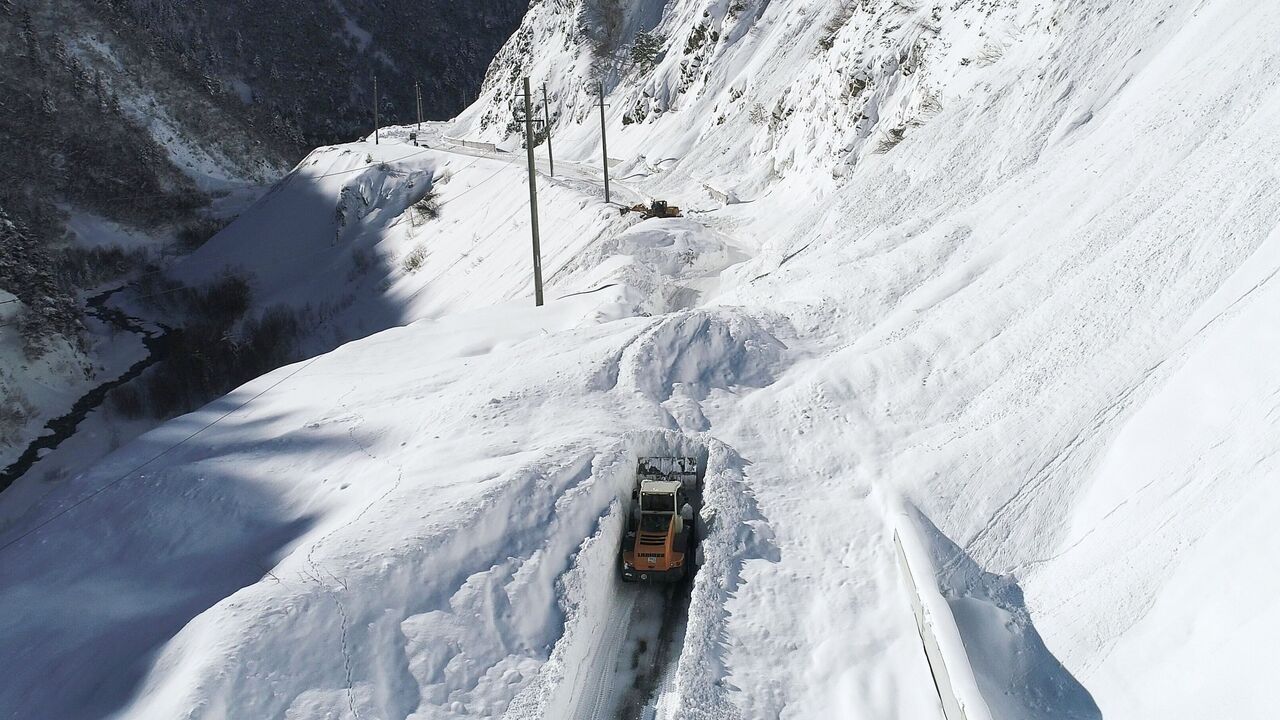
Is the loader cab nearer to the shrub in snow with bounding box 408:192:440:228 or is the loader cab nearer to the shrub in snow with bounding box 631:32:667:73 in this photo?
the shrub in snow with bounding box 408:192:440:228

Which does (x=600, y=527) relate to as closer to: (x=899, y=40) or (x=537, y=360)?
(x=537, y=360)

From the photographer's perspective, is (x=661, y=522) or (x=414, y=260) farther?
(x=414, y=260)

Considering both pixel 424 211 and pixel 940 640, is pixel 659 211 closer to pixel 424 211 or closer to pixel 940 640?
pixel 424 211

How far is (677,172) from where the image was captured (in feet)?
161

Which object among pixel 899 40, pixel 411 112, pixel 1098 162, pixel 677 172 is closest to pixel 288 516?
pixel 1098 162

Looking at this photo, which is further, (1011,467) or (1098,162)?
(1098,162)

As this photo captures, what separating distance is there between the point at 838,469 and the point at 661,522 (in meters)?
3.53

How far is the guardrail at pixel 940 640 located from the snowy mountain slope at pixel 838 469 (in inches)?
15.4

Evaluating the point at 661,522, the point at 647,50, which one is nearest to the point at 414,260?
the point at 647,50

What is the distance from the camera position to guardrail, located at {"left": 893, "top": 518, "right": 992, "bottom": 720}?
9.64 meters

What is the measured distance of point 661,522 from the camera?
14930mm

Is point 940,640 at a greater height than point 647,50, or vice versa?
point 647,50

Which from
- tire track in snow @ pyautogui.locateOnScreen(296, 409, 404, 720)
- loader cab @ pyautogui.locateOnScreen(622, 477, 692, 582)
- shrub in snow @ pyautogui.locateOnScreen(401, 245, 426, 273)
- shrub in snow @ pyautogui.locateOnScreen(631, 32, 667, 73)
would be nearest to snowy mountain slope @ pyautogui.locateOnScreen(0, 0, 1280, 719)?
tire track in snow @ pyautogui.locateOnScreen(296, 409, 404, 720)

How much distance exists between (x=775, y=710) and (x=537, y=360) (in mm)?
11092
